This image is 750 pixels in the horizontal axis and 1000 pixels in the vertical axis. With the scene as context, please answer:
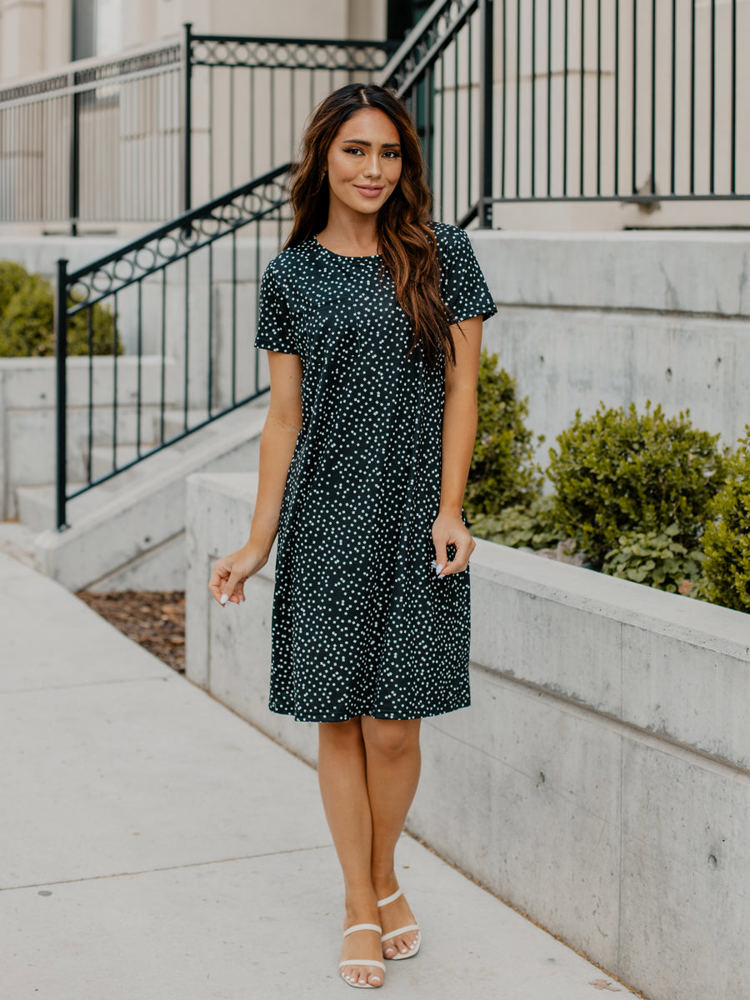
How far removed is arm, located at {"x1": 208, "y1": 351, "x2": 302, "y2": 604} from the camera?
3336mm

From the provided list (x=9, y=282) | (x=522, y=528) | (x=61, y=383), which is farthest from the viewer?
(x=9, y=282)

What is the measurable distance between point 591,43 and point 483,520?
4149mm

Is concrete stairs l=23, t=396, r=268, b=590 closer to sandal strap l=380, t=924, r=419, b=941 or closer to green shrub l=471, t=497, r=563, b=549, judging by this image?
green shrub l=471, t=497, r=563, b=549

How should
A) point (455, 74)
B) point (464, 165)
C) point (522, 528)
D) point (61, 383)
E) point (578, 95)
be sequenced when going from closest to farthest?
1. point (522, 528)
2. point (455, 74)
3. point (61, 383)
4. point (578, 95)
5. point (464, 165)

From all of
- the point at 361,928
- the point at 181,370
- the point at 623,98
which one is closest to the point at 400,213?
the point at 361,928

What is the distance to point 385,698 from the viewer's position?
10.6 feet

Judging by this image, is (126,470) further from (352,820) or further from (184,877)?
(352,820)

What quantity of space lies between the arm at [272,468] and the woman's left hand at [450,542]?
403mm

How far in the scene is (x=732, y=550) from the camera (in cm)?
338

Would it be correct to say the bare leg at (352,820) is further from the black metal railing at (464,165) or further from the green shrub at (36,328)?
the green shrub at (36,328)

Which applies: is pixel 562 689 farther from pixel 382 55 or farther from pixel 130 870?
pixel 382 55

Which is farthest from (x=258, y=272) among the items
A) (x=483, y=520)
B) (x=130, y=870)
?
(x=130, y=870)

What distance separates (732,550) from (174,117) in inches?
374

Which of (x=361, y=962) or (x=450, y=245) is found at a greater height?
(x=450, y=245)
